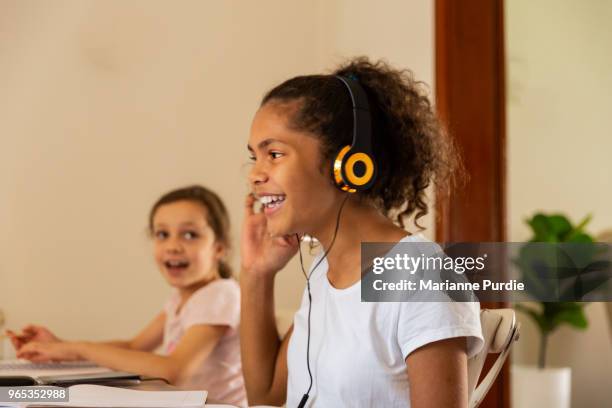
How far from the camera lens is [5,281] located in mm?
2281

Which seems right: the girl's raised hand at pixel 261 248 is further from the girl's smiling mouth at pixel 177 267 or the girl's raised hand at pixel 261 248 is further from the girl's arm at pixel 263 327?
the girl's smiling mouth at pixel 177 267

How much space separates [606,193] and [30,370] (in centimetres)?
157

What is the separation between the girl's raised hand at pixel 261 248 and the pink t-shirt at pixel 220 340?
0.41m

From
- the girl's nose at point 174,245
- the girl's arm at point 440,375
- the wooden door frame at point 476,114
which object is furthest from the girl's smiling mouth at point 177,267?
the girl's arm at point 440,375

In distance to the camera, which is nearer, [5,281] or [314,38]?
[5,281]

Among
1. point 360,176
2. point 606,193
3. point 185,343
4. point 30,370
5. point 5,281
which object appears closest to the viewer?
point 360,176

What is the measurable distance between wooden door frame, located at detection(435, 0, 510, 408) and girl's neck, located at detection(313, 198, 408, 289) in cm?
105

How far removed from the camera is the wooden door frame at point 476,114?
2.21 meters

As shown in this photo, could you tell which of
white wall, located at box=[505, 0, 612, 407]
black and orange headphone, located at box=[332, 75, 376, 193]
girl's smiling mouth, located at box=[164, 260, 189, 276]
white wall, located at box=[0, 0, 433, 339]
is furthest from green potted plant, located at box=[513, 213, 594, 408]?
black and orange headphone, located at box=[332, 75, 376, 193]

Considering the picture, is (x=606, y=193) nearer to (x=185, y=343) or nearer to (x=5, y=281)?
(x=185, y=343)

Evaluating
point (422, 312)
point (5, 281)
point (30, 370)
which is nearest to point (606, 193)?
point (422, 312)

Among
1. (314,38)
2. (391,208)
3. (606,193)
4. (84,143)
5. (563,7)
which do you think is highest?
(314,38)

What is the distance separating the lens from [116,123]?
244 centimetres

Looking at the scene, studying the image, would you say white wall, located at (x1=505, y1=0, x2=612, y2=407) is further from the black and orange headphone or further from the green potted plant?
the black and orange headphone
